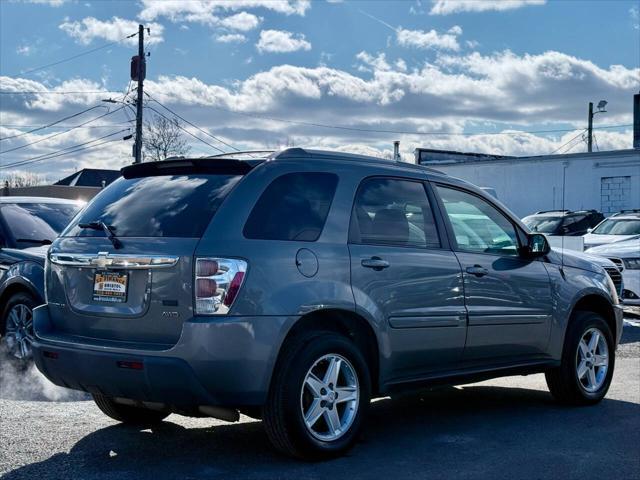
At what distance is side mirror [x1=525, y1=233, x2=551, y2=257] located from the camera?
717cm

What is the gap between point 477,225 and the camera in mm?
6984

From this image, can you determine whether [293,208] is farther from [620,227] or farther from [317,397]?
[620,227]

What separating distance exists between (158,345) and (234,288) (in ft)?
1.76

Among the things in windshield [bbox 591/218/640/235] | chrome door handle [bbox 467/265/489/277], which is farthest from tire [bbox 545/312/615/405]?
windshield [bbox 591/218/640/235]

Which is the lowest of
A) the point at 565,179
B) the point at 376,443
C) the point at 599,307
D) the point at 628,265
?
the point at 376,443

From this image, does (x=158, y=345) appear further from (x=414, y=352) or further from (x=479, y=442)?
(x=479, y=442)

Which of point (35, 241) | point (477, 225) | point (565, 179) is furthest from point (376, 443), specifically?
point (565, 179)

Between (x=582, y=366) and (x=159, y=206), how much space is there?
3.95 m

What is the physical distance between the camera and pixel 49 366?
18.4 ft

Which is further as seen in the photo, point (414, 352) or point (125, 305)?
point (414, 352)

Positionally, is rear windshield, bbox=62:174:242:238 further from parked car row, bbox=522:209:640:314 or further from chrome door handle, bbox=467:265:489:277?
parked car row, bbox=522:209:640:314

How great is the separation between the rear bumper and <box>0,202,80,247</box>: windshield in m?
4.34

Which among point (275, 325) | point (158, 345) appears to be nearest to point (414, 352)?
point (275, 325)

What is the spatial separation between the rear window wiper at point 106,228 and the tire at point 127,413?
1242 millimetres
